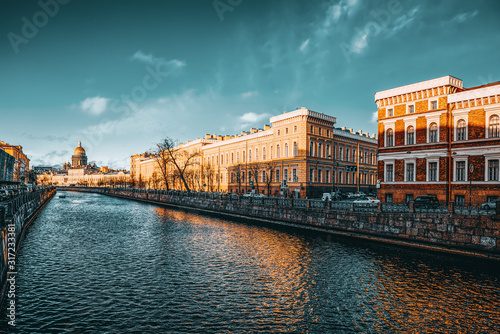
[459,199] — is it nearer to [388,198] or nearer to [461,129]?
[461,129]

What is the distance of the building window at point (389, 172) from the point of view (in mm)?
43469

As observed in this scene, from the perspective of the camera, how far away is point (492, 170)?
3453 centimetres

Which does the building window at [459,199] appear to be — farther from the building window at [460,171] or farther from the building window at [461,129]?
the building window at [461,129]

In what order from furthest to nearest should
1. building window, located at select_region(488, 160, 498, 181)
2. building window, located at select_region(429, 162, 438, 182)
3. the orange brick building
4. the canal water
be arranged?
building window, located at select_region(429, 162, 438, 182) → the orange brick building → building window, located at select_region(488, 160, 498, 181) → the canal water

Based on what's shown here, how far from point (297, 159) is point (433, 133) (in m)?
31.0

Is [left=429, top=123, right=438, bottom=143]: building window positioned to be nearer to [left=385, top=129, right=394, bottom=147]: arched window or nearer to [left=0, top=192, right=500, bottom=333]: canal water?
[left=385, top=129, right=394, bottom=147]: arched window

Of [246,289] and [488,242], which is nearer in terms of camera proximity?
[246,289]

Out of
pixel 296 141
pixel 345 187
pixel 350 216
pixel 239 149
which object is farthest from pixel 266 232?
pixel 239 149

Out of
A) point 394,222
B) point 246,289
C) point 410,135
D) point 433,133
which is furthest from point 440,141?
point 246,289

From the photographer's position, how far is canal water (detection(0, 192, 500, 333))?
12.0 meters

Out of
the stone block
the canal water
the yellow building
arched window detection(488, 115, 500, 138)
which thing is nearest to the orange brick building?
arched window detection(488, 115, 500, 138)

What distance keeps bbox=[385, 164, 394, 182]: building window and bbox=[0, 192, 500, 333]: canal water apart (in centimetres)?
2002

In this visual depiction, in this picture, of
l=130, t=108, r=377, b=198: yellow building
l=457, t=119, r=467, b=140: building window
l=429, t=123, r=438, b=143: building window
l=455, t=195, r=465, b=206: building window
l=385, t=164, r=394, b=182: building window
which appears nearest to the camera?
l=455, t=195, r=465, b=206: building window

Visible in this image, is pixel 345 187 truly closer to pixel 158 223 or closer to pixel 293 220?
pixel 293 220
